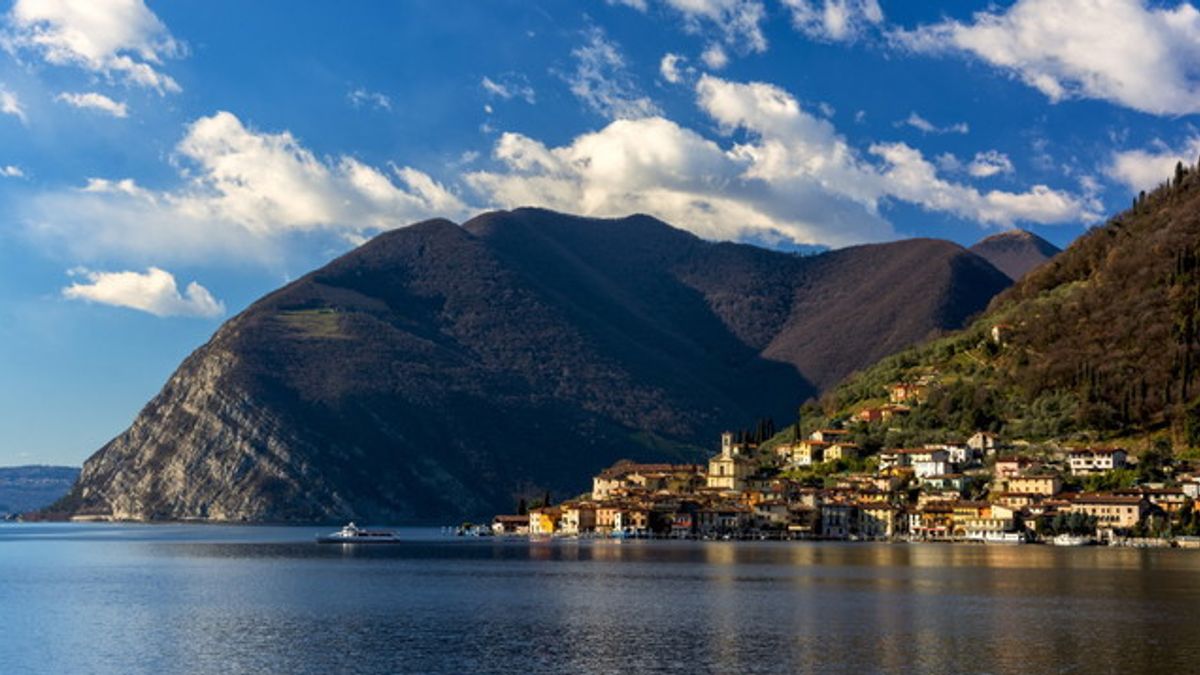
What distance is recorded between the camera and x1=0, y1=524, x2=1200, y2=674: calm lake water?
209 feet

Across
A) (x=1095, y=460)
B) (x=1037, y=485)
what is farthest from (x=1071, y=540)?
(x=1095, y=460)

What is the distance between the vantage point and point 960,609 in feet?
271

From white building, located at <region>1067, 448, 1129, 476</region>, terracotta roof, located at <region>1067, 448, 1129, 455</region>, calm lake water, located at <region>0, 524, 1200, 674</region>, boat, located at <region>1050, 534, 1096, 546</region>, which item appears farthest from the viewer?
terracotta roof, located at <region>1067, 448, 1129, 455</region>

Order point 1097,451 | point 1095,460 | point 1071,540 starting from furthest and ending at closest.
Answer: point 1097,451, point 1095,460, point 1071,540

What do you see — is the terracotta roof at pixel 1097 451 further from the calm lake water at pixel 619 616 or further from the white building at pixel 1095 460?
the calm lake water at pixel 619 616

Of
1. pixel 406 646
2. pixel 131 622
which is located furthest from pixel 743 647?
pixel 131 622

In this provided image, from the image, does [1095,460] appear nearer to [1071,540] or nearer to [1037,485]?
[1037,485]

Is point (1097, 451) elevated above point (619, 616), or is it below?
above

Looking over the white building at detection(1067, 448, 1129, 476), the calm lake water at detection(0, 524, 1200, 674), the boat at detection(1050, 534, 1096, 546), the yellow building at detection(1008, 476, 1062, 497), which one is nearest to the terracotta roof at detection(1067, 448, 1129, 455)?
the white building at detection(1067, 448, 1129, 476)

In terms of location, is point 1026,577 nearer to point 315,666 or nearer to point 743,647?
point 743,647

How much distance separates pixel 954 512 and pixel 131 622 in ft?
426

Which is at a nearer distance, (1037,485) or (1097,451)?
(1037,485)

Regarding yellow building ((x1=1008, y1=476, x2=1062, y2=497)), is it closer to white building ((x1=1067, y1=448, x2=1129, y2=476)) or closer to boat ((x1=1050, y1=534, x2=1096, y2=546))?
white building ((x1=1067, y1=448, x2=1129, y2=476))

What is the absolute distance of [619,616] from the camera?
82.4m
